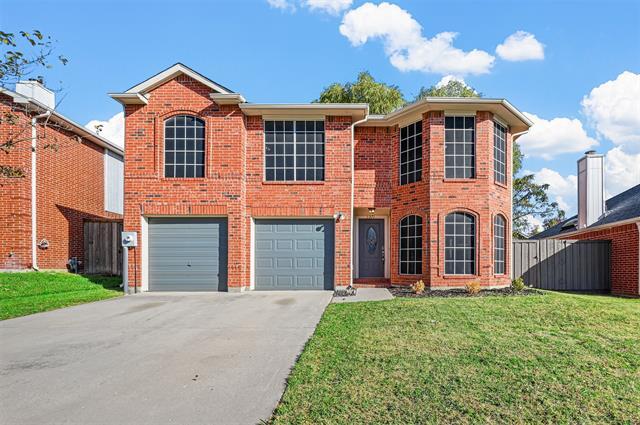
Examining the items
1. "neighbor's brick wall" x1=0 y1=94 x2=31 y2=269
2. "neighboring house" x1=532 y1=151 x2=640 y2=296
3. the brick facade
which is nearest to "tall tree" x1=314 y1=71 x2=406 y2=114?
"neighboring house" x1=532 y1=151 x2=640 y2=296

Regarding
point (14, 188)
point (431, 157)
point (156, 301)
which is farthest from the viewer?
point (14, 188)

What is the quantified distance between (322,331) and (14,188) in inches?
452

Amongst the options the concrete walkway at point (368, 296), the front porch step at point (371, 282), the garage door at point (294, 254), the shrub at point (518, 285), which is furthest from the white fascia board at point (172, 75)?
the shrub at point (518, 285)

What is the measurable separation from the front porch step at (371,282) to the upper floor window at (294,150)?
11.5 feet

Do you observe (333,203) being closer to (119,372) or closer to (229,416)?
(119,372)

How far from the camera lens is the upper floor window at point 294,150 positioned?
512 inches

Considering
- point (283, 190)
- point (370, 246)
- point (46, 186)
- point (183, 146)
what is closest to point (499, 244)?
point (370, 246)

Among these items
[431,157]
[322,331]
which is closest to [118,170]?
[431,157]

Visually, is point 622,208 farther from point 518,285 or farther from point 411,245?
point 411,245

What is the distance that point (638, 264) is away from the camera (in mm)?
13047

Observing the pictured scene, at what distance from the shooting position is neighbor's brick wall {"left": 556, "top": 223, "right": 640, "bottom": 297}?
13.2 metres

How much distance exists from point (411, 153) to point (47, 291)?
11.0 meters

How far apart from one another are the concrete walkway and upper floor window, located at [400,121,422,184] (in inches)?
138

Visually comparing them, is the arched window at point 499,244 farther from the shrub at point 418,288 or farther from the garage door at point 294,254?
the garage door at point 294,254
